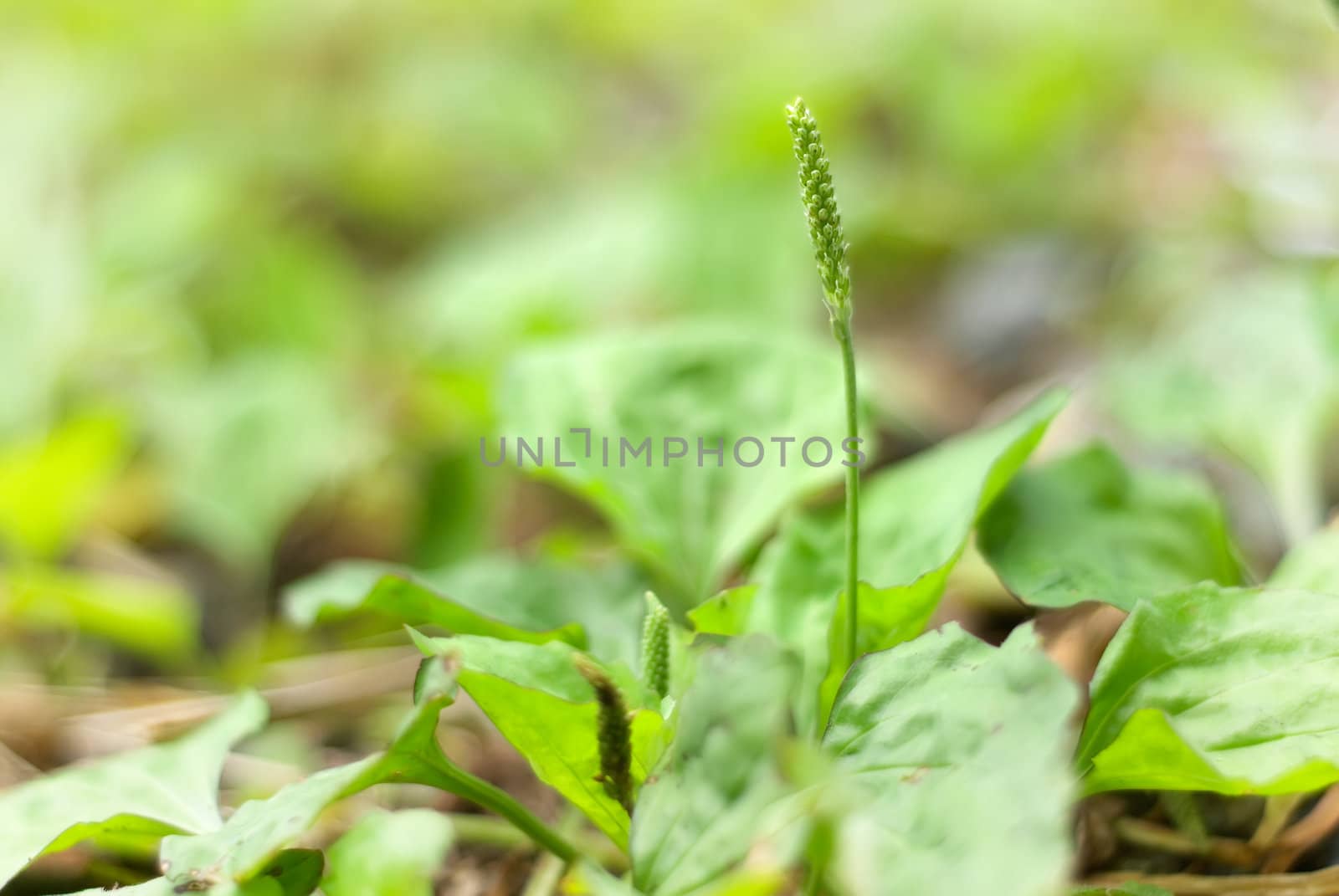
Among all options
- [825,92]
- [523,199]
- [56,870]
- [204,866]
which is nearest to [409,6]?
[523,199]

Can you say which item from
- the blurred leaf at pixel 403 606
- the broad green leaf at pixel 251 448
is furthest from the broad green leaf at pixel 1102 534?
the broad green leaf at pixel 251 448

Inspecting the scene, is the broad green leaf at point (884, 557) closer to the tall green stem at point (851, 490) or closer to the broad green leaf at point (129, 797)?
the tall green stem at point (851, 490)

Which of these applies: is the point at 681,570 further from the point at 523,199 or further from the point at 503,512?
the point at 523,199

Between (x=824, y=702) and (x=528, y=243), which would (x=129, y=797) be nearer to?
(x=824, y=702)

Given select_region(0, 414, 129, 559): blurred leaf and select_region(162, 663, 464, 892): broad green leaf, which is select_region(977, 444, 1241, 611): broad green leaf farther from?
select_region(0, 414, 129, 559): blurred leaf

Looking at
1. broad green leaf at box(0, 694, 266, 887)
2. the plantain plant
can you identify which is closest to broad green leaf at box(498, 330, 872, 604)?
the plantain plant
